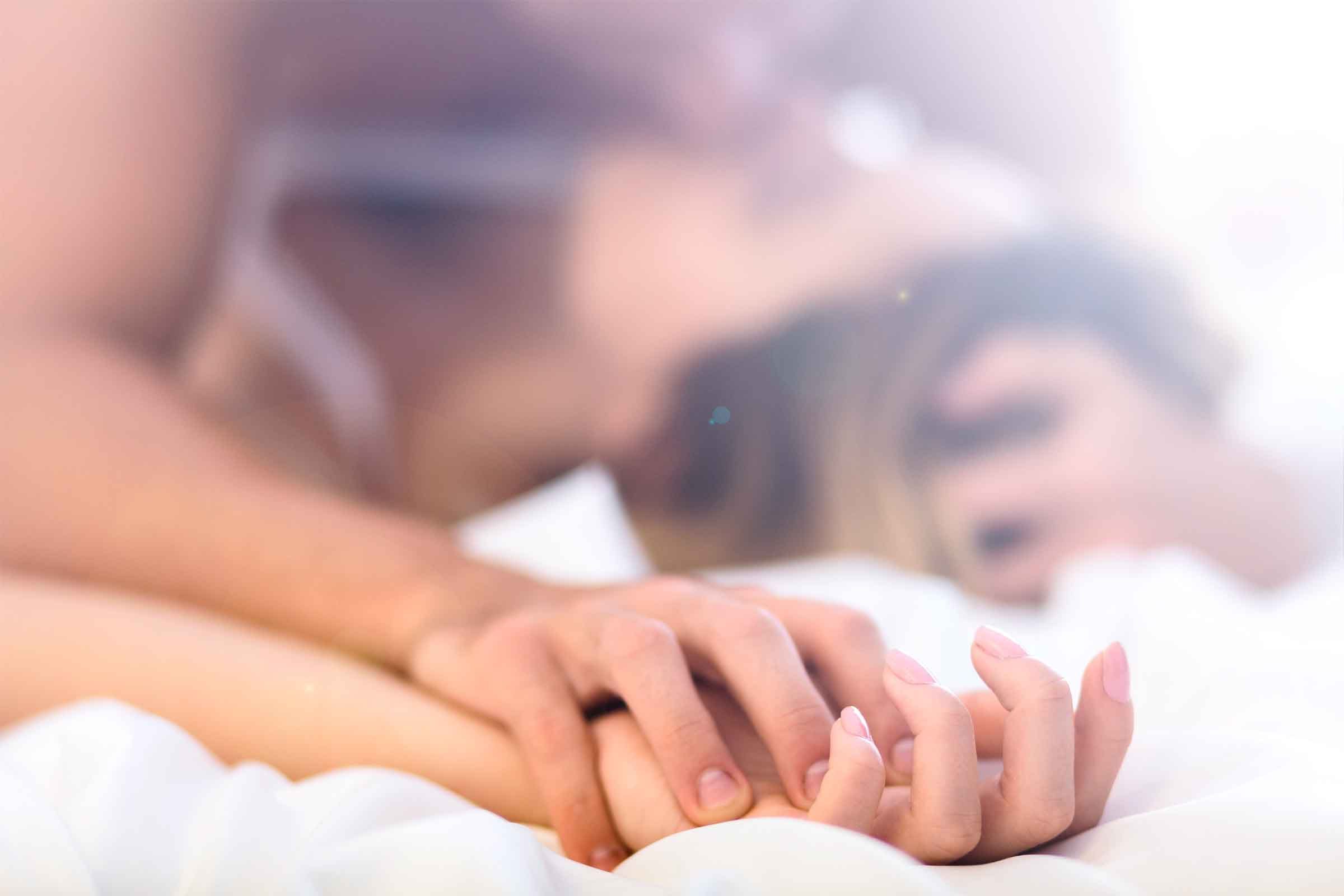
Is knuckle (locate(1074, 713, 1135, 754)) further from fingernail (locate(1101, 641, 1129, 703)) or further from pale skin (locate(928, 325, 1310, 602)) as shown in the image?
pale skin (locate(928, 325, 1310, 602))

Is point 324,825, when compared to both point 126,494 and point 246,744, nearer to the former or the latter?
point 246,744

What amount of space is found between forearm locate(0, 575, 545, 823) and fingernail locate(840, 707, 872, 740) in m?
0.12

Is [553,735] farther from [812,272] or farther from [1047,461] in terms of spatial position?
[812,272]

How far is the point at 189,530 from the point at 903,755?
36cm

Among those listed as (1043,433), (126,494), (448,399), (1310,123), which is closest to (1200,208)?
(1310,123)

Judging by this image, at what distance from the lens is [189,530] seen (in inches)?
17.5

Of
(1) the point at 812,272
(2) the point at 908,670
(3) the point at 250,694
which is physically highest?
(1) the point at 812,272

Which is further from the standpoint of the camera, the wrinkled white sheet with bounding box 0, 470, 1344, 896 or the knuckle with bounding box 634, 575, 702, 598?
the knuckle with bounding box 634, 575, 702, 598

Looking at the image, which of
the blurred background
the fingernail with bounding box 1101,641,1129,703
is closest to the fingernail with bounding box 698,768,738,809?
the fingernail with bounding box 1101,641,1129,703

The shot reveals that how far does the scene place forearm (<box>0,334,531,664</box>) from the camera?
1.35ft

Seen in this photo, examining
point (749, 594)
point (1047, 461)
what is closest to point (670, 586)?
point (749, 594)

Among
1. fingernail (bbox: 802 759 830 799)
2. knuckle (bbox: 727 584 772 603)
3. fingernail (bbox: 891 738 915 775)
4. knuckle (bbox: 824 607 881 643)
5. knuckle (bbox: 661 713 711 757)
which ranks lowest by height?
knuckle (bbox: 661 713 711 757)

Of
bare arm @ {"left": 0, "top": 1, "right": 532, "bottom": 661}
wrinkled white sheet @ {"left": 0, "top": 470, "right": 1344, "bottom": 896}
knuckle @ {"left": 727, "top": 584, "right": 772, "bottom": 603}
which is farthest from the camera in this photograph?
bare arm @ {"left": 0, "top": 1, "right": 532, "bottom": 661}

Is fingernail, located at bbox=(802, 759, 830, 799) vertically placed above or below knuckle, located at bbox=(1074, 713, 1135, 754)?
below
